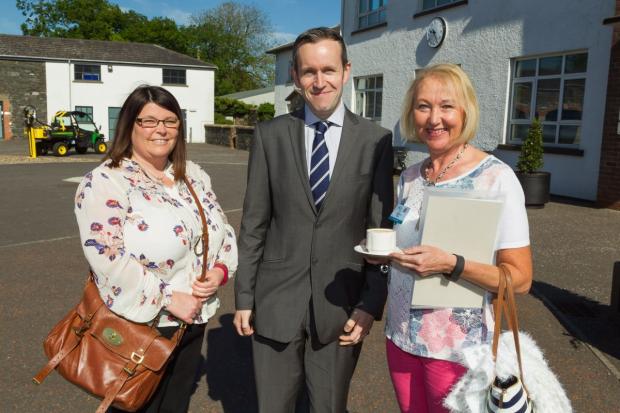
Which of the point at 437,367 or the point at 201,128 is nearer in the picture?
the point at 437,367

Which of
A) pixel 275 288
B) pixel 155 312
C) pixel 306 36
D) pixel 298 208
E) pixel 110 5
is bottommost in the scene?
pixel 155 312

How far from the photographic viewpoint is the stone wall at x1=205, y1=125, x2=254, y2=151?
2923 centimetres

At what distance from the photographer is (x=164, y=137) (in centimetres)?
240

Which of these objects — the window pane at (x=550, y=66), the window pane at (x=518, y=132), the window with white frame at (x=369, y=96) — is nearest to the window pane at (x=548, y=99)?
the window pane at (x=550, y=66)

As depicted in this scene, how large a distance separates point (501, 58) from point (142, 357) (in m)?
12.4

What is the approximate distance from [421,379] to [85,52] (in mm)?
39323

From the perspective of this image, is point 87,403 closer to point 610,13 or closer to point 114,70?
point 610,13

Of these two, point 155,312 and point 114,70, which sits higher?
point 114,70

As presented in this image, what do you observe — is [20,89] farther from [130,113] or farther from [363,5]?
[130,113]

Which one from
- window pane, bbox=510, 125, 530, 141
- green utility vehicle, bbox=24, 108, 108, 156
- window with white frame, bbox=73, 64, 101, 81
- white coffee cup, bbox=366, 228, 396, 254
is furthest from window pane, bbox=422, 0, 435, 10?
window with white frame, bbox=73, 64, 101, 81

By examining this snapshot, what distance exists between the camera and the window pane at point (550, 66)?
11.2 meters

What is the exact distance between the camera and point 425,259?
1.57 m

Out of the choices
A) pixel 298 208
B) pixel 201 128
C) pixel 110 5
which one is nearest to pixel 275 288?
pixel 298 208

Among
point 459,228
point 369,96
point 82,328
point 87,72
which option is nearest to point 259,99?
point 87,72
